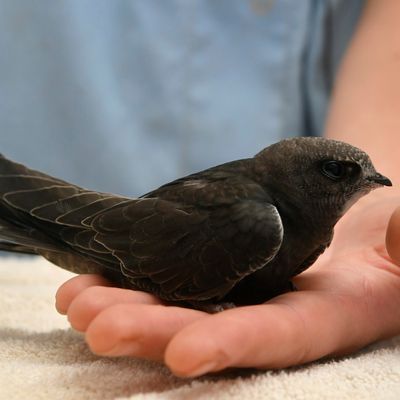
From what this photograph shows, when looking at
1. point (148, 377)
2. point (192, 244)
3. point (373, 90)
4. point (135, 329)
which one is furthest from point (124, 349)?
point (373, 90)

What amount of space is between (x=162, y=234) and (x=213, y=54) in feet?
3.37

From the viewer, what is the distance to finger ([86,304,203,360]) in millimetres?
713

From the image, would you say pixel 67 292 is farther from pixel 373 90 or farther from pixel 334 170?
pixel 373 90

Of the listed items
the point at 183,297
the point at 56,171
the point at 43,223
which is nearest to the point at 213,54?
the point at 56,171

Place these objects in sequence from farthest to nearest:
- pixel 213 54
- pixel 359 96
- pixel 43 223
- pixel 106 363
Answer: pixel 213 54, pixel 359 96, pixel 43 223, pixel 106 363

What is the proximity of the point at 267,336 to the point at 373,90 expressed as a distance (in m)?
1.13

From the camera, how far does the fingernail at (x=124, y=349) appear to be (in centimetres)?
72

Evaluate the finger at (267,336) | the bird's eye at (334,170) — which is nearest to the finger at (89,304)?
the finger at (267,336)

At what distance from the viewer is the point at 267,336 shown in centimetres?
77

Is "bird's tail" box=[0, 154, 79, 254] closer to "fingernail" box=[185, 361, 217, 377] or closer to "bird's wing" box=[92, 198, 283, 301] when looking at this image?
"bird's wing" box=[92, 198, 283, 301]

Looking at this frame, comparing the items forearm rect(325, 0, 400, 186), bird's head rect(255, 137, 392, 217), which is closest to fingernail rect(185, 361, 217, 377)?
bird's head rect(255, 137, 392, 217)

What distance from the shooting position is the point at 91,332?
0.72 m

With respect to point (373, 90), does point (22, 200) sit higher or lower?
lower

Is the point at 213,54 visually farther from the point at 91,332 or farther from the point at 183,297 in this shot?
the point at 91,332
